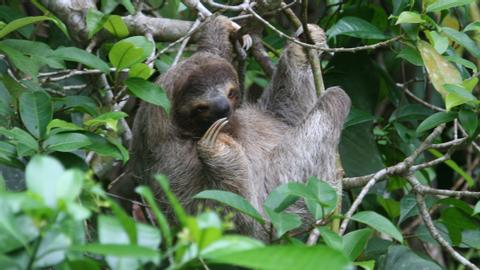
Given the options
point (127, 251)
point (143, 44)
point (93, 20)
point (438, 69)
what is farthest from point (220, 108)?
point (127, 251)

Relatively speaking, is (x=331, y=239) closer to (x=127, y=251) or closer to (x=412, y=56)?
(x=127, y=251)

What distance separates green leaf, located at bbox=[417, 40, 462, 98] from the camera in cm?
530

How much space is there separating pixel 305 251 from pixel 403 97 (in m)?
5.04

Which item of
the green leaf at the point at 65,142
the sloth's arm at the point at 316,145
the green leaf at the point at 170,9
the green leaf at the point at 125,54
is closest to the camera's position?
the green leaf at the point at 65,142

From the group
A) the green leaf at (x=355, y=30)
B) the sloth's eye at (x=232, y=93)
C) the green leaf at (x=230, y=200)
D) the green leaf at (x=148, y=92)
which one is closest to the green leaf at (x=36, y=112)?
the green leaf at (x=148, y=92)

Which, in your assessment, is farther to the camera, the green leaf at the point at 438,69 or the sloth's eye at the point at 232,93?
the sloth's eye at the point at 232,93

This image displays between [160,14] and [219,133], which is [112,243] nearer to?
[219,133]

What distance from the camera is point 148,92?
502 cm

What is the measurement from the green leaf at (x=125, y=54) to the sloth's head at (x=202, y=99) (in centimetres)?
83

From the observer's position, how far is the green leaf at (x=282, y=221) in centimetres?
373

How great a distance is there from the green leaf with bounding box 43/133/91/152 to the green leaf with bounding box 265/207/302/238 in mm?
1356

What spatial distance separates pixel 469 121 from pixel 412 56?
0.85 metres

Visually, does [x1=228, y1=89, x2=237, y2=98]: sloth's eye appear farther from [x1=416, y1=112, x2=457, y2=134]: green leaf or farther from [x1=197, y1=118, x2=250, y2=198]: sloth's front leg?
[x1=416, y1=112, x2=457, y2=134]: green leaf

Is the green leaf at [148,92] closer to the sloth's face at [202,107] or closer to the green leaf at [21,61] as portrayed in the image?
the green leaf at [21,61]
